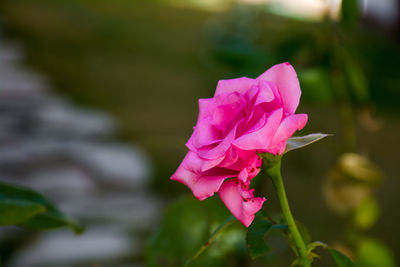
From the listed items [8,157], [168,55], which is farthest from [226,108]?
[168,55]

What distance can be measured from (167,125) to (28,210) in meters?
2.08

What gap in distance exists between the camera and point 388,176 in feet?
6.50

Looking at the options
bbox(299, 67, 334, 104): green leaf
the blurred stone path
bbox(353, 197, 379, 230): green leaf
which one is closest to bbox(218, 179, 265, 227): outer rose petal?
bbox(299, 67, 334, 104): green leaf

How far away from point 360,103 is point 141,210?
3.84 feet

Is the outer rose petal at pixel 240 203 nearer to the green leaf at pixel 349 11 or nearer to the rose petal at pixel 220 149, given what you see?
the rose petal at pixel 220 149

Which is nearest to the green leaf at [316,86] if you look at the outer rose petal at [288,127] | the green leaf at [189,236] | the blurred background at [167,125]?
the blurred background at [167,125]

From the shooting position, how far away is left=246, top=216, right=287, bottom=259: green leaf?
295 mm

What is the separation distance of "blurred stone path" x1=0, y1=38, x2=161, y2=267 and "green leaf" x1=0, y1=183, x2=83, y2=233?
97 cm

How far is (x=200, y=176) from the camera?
272 mm

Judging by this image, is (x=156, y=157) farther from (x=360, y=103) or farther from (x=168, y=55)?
(x=168, y=55)

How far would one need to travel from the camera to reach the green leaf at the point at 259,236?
0.97 feet

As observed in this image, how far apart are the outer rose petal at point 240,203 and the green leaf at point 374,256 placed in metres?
0.30

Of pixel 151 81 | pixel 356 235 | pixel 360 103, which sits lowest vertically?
pixel 356 235

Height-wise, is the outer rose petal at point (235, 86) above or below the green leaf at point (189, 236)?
above
